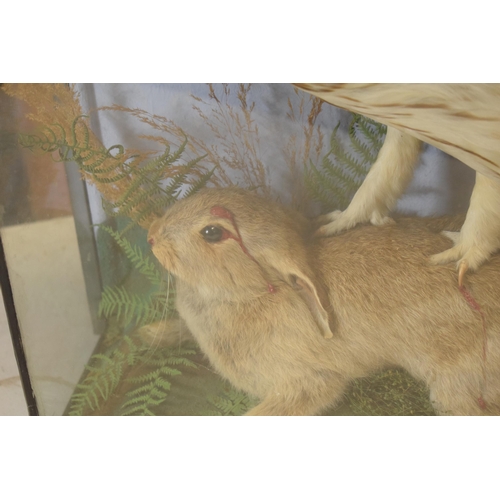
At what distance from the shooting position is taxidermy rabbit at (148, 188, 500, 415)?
98 cm

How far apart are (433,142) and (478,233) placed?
20cm

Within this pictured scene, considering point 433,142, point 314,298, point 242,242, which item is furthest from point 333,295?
point 433,142

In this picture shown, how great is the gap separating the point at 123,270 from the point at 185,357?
232mm

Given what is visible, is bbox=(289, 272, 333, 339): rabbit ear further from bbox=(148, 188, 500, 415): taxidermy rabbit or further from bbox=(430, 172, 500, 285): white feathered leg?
bbox=(430, 172, 500, 285): white feathered leg

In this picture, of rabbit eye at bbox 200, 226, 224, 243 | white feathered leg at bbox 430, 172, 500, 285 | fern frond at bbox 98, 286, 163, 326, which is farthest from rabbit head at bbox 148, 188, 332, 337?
white feathered leg at bbox 430, 172, 500, 285

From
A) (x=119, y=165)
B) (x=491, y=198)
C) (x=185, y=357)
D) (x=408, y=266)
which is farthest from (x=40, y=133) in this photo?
(x=491, y=198)

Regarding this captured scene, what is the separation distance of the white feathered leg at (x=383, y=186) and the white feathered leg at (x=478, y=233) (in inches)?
5.0

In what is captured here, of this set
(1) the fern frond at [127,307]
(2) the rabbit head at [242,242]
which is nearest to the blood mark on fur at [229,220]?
(2) the rabbit head at [242,242]

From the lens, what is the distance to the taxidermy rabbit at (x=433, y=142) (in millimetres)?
901

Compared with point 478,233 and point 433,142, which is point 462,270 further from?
point 433,142

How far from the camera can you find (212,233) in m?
0.98

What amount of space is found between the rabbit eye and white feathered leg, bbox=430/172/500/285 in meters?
0.43

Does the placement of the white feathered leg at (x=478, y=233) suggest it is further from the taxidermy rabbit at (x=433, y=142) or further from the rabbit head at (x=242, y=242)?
the rabbit head at (x=242, y=242)

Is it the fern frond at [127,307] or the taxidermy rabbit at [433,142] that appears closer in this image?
the taxidermy rabbit at [433,142]
